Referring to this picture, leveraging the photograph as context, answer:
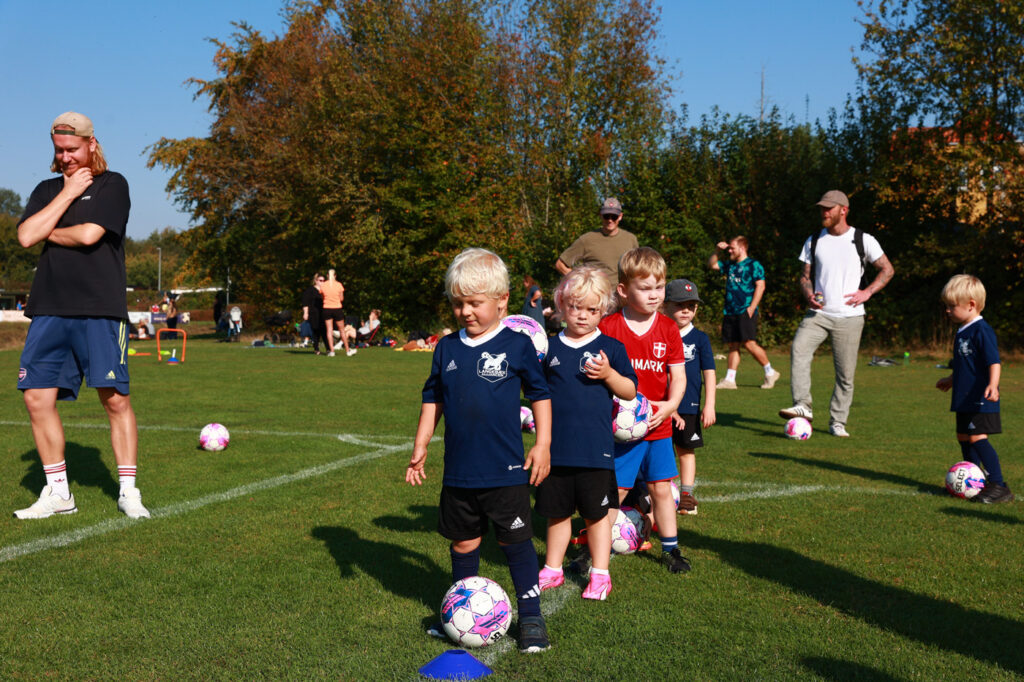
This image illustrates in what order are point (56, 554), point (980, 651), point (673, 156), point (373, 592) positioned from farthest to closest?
1. point (673, 156)
2. point (56, 554)
3. point (373, 592)
4. point (980, 651)

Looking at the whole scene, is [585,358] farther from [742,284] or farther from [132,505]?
[742,284]

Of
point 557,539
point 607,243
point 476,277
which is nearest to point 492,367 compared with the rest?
point 476,277

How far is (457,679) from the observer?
3.10 m

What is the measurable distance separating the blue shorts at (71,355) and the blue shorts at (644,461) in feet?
10.6

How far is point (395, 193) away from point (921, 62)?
17600 millimetres

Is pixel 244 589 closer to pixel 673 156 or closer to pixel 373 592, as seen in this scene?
pixel 373 592

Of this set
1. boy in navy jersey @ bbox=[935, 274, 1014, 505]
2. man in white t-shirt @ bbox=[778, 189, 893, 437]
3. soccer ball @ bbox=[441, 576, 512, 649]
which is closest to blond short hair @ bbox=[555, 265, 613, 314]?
soccer ball @ bbox=[441, 576, 512, 649]

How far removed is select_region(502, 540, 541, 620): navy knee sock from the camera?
361cm

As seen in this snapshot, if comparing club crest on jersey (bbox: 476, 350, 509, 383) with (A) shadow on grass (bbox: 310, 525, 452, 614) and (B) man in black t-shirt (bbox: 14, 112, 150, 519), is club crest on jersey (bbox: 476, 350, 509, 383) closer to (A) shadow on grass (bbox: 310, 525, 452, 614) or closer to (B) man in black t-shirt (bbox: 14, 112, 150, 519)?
(A) shadow on grass (bbox: 310, 525, 452, 614)

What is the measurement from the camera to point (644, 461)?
15.9 ft

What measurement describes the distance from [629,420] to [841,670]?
162cm

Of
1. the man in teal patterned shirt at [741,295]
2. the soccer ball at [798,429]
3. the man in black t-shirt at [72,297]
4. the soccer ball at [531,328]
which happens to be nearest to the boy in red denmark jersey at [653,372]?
the soccer ball at [531,328]

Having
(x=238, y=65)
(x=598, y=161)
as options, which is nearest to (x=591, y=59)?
(x=598, y=161)

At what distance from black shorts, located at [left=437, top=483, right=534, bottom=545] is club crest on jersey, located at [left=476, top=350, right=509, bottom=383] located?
459 mm
